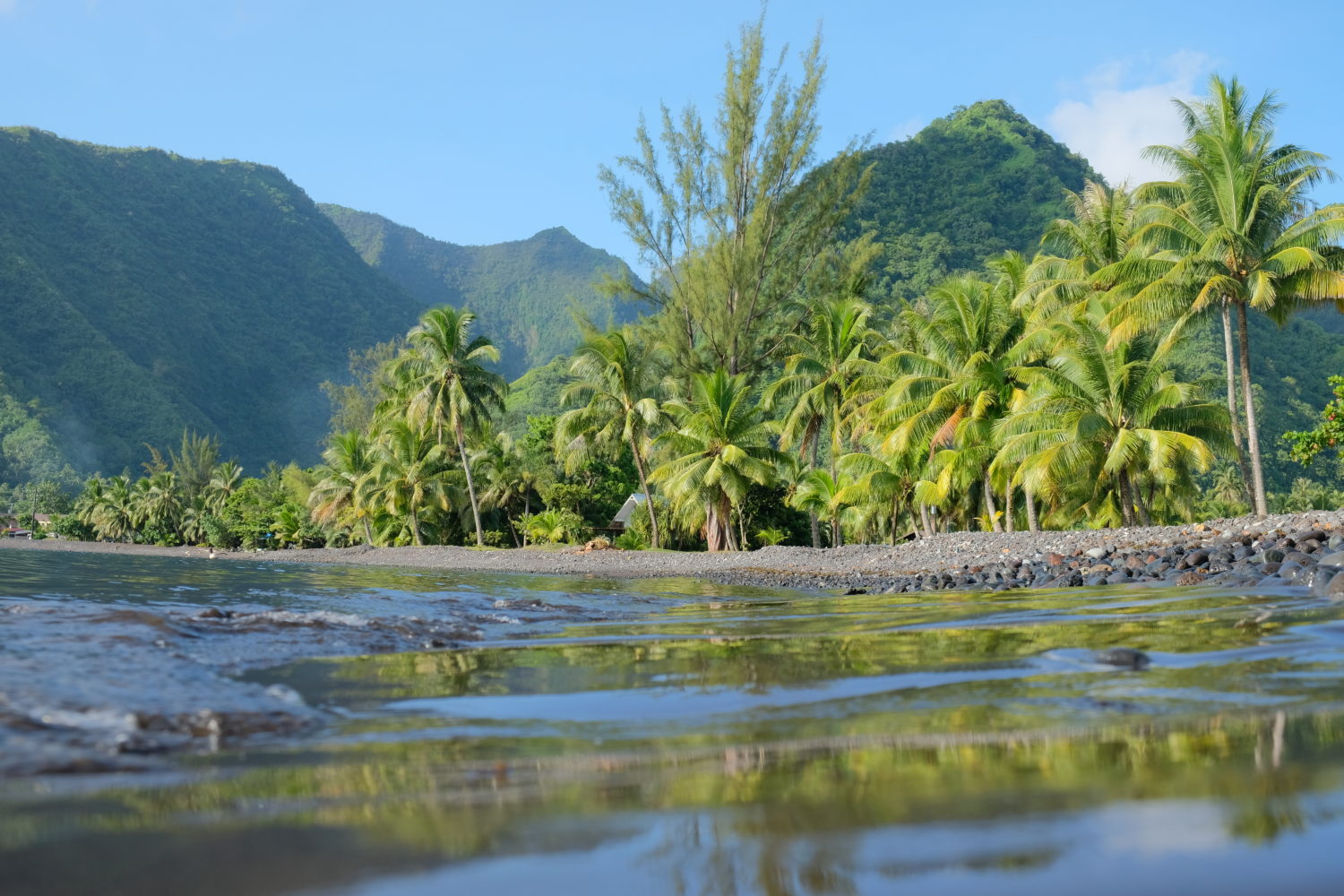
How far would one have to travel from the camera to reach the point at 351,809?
1.99m

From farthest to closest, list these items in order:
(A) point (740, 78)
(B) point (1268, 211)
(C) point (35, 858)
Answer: (A) point (740, 78), (B) point (1268, 211), (C) point (35, 858)

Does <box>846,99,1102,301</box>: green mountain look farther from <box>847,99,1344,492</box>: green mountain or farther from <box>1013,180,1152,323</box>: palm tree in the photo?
<box>1013,180,1152,323</box>: palm tree

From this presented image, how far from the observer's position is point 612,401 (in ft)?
105

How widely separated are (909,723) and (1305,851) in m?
1.28

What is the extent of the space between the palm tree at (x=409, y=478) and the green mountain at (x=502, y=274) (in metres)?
99.7

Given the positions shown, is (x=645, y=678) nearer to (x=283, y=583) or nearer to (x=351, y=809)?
(x=351, y=809)

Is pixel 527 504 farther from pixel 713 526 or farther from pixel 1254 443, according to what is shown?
pixel 1254 443

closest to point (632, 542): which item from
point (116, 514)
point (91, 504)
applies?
point (116, 514)

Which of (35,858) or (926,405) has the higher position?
(926,405)

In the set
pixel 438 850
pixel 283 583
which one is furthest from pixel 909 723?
pixel 283 583

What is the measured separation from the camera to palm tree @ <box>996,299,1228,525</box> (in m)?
20.3

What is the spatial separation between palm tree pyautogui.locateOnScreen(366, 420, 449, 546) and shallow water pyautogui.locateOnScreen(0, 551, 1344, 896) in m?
34.6

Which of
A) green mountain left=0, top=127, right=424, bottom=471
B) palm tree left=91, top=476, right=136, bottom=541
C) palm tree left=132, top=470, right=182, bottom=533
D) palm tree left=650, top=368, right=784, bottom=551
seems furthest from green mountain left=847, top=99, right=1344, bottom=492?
green mountain left=0, top=127, right=424, bottom=471

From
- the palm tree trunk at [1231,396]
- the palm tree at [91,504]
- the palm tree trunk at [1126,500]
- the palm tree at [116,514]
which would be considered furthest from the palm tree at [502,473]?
the palm tree at [91,504]
